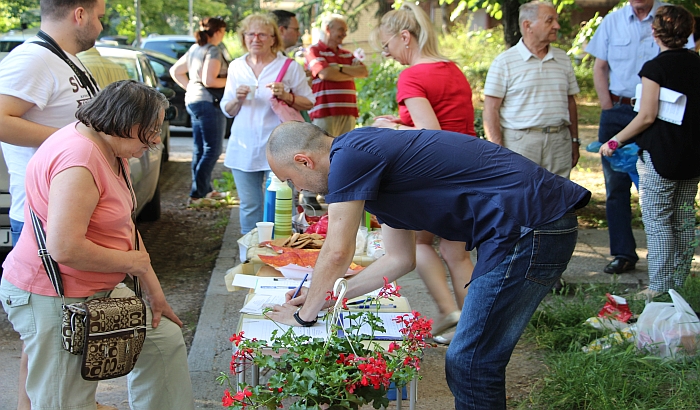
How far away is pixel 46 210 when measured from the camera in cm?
255

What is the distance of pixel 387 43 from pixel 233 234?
329 cm

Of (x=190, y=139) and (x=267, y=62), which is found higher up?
(x=267, y=62)

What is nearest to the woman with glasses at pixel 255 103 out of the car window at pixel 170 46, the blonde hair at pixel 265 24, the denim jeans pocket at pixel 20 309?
the blonde hair at pixel 265 24

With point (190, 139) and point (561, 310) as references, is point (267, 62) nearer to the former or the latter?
point (561, 310)

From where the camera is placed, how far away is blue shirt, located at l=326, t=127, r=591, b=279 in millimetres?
2496

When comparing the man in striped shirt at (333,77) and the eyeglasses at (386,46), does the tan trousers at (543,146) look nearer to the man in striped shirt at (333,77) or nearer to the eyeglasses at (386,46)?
the eyeglasses at (386,46)

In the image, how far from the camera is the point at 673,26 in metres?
4.67

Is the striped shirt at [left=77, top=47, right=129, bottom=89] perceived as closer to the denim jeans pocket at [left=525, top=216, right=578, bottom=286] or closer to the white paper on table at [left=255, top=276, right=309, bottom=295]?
the white paper on table at [left=255, top=276, right=309, bottom=295]

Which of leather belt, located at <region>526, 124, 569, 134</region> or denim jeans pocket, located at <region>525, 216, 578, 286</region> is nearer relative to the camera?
denim jeans pocket, located at <region>525, 216, 578, 286</region>

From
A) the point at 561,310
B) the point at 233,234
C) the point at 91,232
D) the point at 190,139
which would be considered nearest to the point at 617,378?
the point at 561,310

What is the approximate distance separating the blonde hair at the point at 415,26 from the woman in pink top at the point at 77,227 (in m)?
2.00

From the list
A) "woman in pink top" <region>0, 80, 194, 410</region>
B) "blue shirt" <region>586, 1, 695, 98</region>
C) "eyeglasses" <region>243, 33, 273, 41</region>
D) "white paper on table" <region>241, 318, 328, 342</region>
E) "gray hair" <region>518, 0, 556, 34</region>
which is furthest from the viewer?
"blue shirt" <region>586, 1, 695, 98</region>

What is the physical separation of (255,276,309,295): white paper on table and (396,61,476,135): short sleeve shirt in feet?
4.71

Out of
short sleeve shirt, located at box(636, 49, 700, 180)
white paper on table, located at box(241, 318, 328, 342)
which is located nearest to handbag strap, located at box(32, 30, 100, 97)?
white paper on table, located at box(241, 318, 328, 342)
